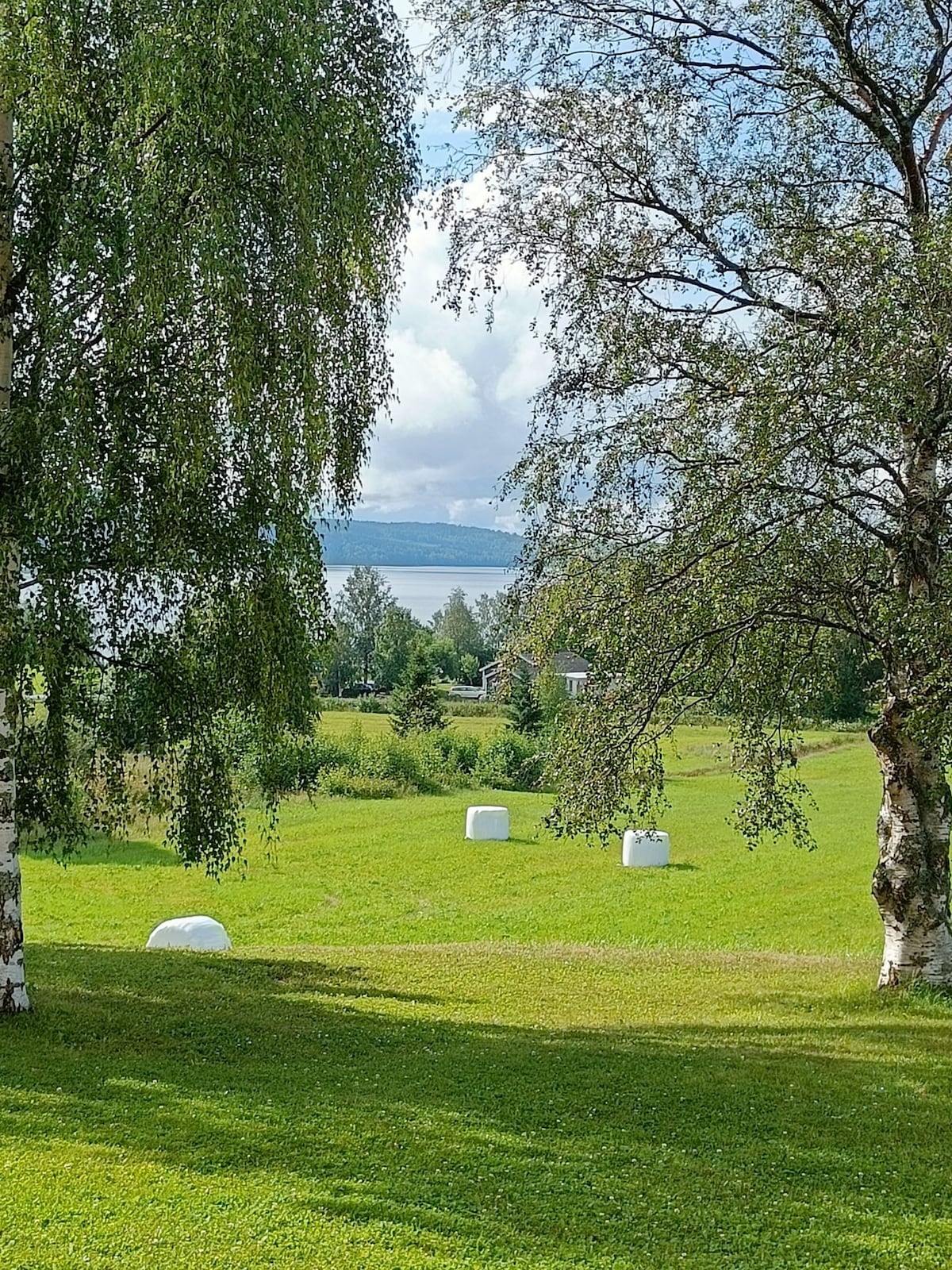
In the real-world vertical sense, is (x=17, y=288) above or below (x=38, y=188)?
below

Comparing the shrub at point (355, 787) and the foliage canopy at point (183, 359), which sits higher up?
the foliage canopy at point (183, 359)

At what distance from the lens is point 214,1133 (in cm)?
670

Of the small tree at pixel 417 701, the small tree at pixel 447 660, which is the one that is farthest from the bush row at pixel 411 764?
the small tree at pixel 447 660

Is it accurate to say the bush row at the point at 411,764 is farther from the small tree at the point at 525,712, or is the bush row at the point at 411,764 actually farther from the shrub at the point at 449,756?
the small tree at the point at 525,712

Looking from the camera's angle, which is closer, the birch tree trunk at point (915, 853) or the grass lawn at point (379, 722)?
the birch tree trunk at point (915, 853)

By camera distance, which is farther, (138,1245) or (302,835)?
(302,835)

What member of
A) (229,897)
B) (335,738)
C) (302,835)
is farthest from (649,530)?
(335,738)

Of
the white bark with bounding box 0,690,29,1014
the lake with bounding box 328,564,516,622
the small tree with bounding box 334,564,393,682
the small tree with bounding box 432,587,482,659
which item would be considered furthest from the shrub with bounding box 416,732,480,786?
the small tree with bounding box 432,587,482,659

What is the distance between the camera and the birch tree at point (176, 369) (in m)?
7.46

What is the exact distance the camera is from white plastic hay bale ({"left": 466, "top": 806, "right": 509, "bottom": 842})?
2723cm

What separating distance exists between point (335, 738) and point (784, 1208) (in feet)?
107

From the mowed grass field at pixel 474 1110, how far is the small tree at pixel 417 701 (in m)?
27.9

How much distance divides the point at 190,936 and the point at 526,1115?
7.78 metres

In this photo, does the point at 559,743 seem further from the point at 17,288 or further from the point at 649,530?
the point at 17,288
